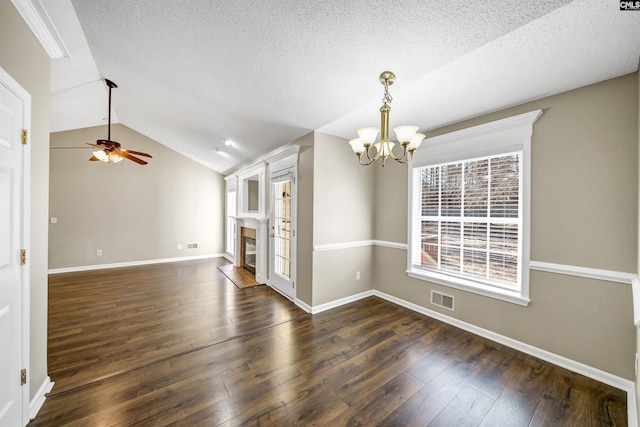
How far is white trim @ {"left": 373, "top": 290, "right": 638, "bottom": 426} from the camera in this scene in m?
1.69

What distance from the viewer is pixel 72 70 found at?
2803 mm

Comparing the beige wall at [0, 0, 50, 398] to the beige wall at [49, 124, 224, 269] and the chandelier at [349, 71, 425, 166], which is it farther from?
the beige wall at [49, 124, 224, 269]

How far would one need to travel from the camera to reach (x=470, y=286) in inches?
103

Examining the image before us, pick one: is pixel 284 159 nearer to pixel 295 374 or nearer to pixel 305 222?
pixel 305 222

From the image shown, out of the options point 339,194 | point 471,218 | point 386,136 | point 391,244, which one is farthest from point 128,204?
point 471,218

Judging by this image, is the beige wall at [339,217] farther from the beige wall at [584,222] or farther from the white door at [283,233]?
the beige wall at [584,222]

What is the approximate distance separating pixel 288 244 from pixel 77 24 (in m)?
3.20

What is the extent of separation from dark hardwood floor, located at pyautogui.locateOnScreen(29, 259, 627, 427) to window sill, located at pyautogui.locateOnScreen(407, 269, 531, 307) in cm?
48

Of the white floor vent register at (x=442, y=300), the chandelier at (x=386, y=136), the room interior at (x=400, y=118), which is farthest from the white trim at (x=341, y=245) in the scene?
the chandelier at (x=386, y=136)

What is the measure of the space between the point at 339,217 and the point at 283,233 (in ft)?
3.67

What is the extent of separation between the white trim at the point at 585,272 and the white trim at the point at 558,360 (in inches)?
29.2

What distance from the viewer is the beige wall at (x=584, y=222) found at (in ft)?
5.89

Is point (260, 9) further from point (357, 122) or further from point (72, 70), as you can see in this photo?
point (72, 70)

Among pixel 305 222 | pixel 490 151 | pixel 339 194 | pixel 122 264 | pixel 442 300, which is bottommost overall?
pixel 122 264
